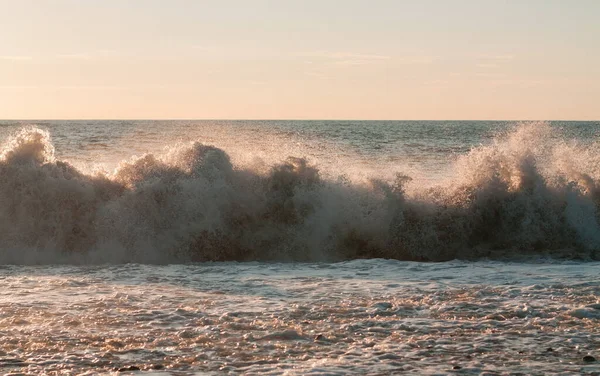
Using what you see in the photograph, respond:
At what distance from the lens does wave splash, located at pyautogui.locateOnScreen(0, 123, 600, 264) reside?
38.1 feet

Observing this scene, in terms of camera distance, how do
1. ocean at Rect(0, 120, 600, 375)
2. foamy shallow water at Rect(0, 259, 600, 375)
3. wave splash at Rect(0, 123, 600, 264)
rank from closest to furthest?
1. foamy shallow water at Rect(0, 259, 600, 375)
2. ocean at Rect(0, 120, 600, 375)
3. wave splash at Rect(0, 123, 600, 264)

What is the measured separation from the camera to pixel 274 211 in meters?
12.8

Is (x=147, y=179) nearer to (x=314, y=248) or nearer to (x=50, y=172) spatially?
(x=50, y=172)

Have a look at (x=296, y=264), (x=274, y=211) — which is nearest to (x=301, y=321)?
(x=296, y=264)

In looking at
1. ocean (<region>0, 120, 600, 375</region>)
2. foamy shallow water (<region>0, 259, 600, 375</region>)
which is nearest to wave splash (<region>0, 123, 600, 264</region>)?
ocean (<region>0, 120, 600, 375</region>)

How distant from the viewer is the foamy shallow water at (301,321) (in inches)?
219

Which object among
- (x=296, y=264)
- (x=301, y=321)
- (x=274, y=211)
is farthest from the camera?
(x=274, y=211)

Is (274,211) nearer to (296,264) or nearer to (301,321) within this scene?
(296,264)

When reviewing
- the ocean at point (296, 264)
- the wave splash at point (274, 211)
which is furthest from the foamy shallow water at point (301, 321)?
the wave splash at point (274, 211)

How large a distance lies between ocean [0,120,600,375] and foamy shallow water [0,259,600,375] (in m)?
0.03

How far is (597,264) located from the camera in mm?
10344

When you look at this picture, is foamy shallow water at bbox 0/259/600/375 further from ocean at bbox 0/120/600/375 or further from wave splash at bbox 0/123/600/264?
wave splash at bbox 0/123/600/264

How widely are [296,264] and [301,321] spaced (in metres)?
3.85

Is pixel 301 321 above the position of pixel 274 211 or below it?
below
